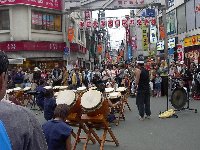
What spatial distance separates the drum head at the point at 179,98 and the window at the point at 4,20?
70.1ft

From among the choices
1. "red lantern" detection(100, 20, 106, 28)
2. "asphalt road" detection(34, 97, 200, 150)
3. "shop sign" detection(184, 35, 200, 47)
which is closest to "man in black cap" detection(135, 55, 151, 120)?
"asphalt road" detection(34, 97, 200, 150)

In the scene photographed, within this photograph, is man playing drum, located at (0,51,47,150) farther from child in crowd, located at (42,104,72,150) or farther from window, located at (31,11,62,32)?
window, located at (31,11,62,32)

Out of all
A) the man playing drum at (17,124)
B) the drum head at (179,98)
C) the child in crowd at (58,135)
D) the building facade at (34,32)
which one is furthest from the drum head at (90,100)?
the building facade at (34,32)

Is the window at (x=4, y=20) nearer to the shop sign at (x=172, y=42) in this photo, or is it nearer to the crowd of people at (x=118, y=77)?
the crowd of people at (x=118, y=77)

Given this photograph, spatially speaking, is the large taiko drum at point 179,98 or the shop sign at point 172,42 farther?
the shop sign at point 172,42

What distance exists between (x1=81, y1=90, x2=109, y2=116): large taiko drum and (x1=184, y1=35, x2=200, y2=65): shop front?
2224 centimetres

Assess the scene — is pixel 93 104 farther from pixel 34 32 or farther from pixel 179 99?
pixel 34 32

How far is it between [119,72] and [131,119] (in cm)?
1125

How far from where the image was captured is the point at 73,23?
42.2 metres

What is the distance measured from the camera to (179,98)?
13.5m

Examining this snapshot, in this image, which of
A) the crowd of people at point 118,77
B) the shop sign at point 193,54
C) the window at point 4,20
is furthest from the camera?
the window at point 4,20

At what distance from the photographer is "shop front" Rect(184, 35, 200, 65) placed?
1195 inches

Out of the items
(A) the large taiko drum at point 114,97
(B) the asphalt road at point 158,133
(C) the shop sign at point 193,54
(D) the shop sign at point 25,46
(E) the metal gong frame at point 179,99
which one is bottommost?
(B) the asphalt road at point 158,133

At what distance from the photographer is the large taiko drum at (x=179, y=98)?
13359mm
